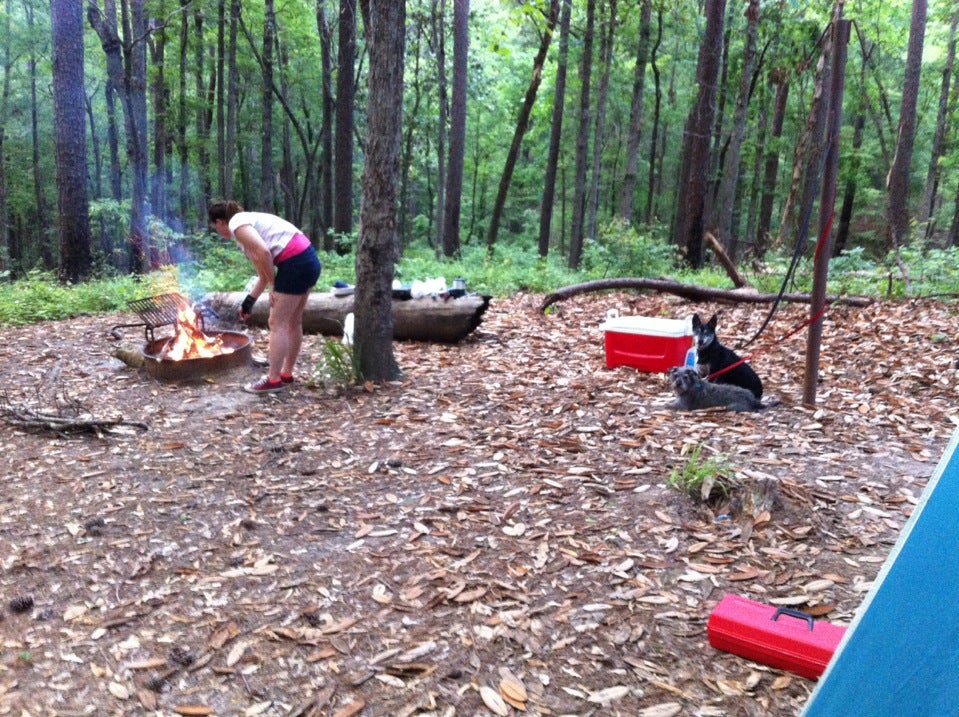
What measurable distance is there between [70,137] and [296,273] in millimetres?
8892

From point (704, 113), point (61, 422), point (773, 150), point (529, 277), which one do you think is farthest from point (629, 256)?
point (773, 150)

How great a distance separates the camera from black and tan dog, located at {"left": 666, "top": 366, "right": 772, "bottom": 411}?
496 cm

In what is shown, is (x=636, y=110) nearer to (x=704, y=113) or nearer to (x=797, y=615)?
(x=704, y=113)

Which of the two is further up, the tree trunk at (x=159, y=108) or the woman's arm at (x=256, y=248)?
the tree trunk at (x=159, y=108)

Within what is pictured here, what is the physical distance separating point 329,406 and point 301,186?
32459 mm

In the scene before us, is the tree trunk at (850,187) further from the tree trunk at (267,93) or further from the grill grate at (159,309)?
the grill grate at (159,309)

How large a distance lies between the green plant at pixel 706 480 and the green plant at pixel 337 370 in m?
3.03

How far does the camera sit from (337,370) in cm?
577

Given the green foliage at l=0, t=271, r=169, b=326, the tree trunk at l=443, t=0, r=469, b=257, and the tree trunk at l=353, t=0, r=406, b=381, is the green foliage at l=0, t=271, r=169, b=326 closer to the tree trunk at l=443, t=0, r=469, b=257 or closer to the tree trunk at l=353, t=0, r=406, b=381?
the tree trunk at l=353, t=0, r=406, b=381

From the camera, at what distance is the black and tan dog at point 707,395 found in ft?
16.3

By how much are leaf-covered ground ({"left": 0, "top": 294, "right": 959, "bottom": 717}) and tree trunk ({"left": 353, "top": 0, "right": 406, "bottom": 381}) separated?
421 mm

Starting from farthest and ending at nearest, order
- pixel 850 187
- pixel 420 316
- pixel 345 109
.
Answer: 1. pixel 850 187
2. pixel 345 109
3. pixel 420 316

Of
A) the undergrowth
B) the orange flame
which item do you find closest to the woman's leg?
the orange flame

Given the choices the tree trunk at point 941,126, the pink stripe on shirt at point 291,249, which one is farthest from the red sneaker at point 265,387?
the tree trunk at point 941,126
